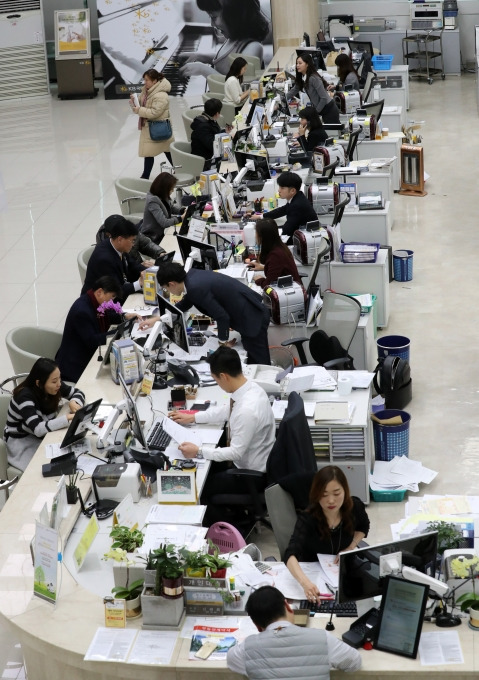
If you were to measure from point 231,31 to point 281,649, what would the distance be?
51.2ft

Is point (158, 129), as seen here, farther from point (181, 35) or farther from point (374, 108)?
point (181, 35)

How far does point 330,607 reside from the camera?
4.70m

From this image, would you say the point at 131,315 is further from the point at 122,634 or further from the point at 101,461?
the point at 122,634

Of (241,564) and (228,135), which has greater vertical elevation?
(228,135)

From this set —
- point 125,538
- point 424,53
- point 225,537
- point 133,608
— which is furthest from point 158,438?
point 424,53

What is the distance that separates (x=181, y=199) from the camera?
9844mm

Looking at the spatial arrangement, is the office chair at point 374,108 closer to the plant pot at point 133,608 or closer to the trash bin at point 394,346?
the trash bin at point 394,346

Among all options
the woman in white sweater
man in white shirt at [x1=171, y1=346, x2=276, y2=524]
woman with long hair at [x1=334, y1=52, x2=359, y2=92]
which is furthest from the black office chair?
the woman in white sweater

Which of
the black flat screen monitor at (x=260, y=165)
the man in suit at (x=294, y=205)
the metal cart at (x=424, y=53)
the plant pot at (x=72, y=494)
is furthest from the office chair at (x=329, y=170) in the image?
the metal cart at (x=424, y=53)

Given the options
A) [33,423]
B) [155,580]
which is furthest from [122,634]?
[33,423]

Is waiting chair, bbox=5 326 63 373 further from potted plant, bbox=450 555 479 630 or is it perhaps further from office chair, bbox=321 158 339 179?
office chair, bbox=321 158 339 179

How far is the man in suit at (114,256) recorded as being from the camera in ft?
26.3

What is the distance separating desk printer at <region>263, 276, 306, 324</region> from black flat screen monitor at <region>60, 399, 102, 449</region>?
1.83 metres

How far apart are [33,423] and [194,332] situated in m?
1.60
